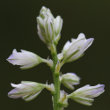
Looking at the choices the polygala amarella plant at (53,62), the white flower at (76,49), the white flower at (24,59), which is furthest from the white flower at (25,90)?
the white flower at (76,49)

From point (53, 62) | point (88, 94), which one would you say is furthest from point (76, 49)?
point (88, 94)

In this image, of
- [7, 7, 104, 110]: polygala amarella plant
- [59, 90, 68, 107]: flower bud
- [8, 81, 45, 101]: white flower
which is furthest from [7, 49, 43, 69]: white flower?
[59, 90, 68, 107]: flower bud

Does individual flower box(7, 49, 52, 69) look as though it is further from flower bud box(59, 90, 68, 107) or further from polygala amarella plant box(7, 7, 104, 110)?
flower bud box(59, 90, 68, 107)

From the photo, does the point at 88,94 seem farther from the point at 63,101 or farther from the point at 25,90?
the point at 25,90

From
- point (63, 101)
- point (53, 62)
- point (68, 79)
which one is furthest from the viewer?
point (68, 79)

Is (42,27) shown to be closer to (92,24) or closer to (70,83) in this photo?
A: (70,83)
